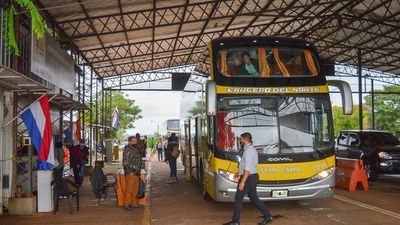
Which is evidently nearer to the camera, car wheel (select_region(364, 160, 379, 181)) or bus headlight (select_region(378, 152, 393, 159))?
bus headlight (select_region(378, 152, 393, 159))

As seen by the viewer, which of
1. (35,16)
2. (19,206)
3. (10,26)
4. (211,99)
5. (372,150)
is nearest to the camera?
(35,16)

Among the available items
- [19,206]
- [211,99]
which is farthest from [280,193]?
[19,206]

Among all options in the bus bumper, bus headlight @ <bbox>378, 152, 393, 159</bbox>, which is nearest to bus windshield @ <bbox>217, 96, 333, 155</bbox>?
the bus bumper

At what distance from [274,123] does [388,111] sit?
152 ft

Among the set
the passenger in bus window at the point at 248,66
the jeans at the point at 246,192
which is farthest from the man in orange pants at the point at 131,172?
the jeans at the point at 246,192

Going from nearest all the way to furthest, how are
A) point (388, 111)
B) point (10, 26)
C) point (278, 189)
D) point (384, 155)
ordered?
point (10, 26) < point (278, 189) < point (384, 155) < point (388, 111)

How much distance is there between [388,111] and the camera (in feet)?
173

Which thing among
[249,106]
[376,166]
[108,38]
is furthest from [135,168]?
[108,38]

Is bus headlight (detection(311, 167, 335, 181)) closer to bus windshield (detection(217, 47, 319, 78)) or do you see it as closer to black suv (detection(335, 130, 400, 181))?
bus windshield (detection(217, 47, 319, 78))

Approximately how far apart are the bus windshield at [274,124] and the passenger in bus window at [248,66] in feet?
1.87

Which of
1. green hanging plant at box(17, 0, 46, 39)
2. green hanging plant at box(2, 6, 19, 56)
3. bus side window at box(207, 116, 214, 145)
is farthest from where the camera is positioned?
→ bus side window at box(207, 116, 214, 145)

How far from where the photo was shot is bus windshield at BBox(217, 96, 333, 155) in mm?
10125

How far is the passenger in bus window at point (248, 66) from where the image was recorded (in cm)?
1043

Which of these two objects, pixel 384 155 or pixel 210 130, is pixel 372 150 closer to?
pixel 384 155
